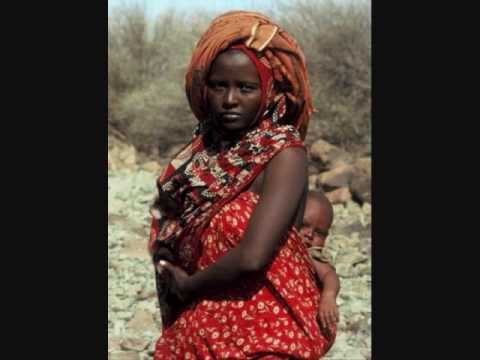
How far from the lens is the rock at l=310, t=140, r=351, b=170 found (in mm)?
7398

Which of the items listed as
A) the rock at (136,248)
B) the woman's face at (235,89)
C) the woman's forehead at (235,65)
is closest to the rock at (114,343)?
the rock at (136,248)

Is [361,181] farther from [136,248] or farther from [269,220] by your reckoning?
[269,220]

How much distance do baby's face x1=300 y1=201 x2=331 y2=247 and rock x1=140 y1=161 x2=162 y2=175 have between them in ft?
9.74

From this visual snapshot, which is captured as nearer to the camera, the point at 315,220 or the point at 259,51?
the point at 259,51

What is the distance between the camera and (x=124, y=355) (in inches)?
254

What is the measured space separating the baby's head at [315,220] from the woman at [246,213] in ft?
0.27

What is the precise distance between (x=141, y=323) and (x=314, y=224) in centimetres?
230

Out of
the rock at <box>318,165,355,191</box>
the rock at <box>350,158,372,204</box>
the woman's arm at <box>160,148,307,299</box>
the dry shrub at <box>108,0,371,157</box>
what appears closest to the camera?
the woman's arm at <box>160,148,307,299</box>

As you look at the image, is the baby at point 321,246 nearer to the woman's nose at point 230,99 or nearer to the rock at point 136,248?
the woman's nose at point 230,99

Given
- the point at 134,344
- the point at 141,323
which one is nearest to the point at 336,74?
the point at 141,323

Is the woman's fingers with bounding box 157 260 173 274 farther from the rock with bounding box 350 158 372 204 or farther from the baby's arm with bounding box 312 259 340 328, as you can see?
the rock with bounding box 350 158 372 204

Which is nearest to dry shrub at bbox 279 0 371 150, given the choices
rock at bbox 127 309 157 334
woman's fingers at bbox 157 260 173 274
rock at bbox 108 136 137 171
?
rock at bbox 108 136 137 171

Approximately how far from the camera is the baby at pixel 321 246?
4.49 m

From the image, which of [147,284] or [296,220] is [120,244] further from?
[296,220]
